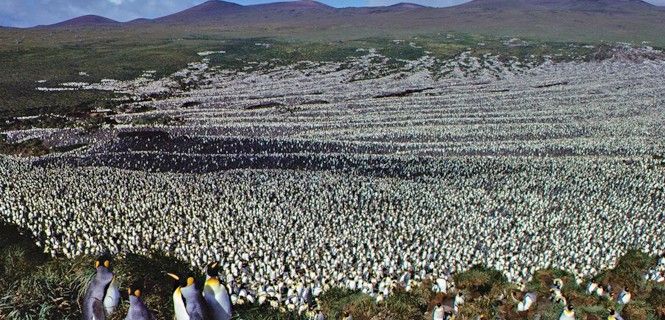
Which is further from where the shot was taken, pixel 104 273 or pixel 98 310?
pixel 104 273

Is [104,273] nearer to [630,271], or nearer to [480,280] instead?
[480,280]

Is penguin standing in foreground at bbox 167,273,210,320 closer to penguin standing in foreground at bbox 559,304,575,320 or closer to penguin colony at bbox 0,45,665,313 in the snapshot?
penguin colony at bbox 0,45,665,313

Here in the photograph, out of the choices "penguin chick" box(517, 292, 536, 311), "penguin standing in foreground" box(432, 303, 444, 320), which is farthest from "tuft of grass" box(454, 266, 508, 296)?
"penguin standing in foreground" box(432, 303, 444, 320)

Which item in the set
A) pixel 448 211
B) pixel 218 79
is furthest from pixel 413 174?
pixel 218 79

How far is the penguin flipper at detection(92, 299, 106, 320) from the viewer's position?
23.8 ft

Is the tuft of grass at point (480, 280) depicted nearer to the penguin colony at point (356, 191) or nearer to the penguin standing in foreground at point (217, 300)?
the penguin colony at point (356, 191)

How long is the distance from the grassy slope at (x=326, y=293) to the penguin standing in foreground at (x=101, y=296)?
0.24 m

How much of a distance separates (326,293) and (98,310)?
829 centimetres

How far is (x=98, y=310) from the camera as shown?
7.29 meters

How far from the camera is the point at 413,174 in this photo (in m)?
27.4

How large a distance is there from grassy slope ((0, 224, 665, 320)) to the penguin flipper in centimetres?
46

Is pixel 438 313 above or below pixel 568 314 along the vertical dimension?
below

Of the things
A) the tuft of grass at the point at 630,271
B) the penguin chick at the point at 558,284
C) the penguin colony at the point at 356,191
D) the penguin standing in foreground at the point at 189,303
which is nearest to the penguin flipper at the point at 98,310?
the penguin standing in foreground at the point at 189,303

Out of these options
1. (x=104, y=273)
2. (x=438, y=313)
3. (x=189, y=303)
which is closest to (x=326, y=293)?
(x=438, y=313)
